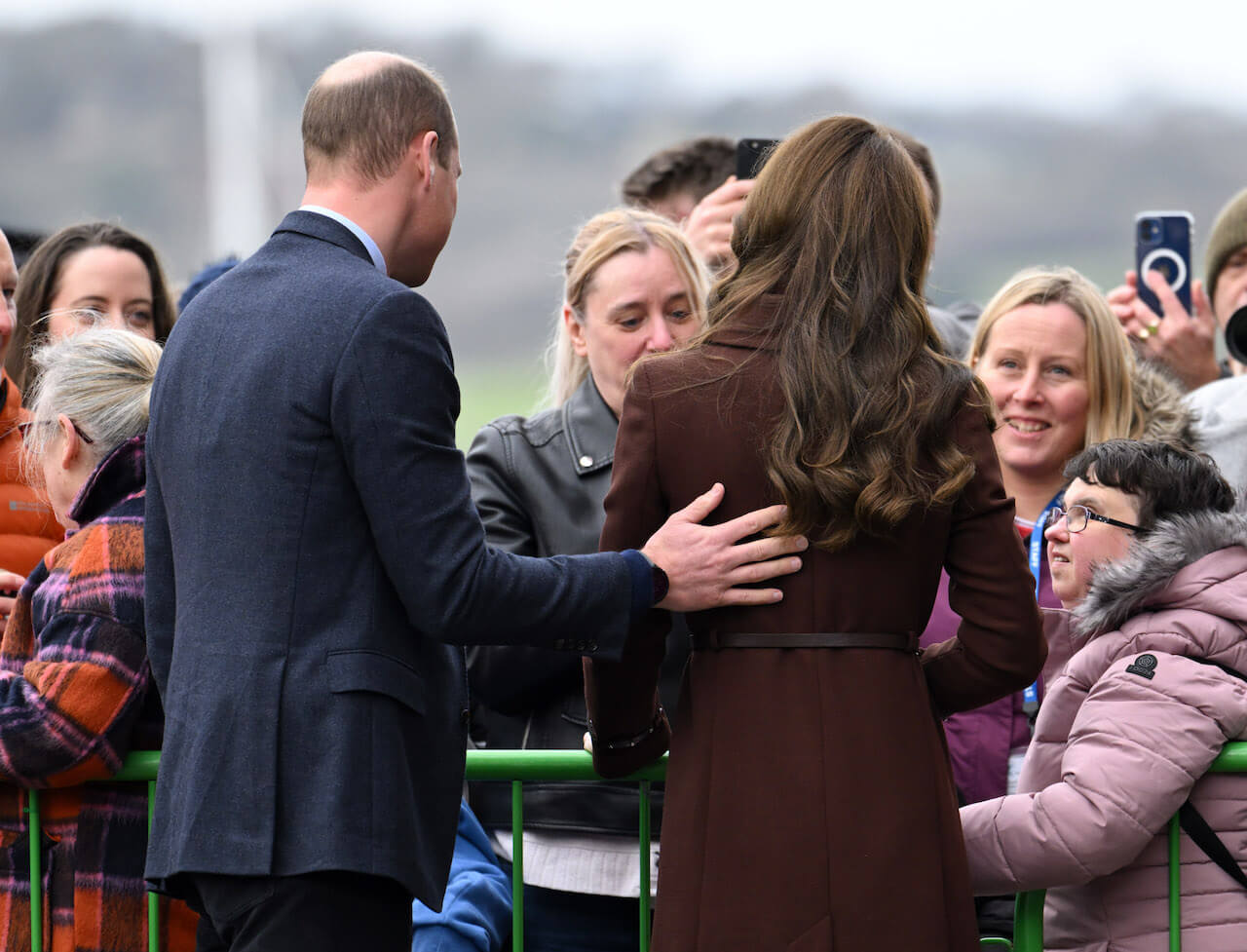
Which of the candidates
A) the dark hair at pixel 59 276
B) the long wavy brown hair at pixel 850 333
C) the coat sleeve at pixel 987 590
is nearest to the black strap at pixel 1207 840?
the coat sleeve at pixel 987 590

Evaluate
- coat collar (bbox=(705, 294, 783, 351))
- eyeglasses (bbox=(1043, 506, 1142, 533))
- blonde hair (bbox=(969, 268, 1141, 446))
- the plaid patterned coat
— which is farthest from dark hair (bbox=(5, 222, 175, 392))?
eyeglasses (bbox=(1043, 506, 1142, 533))

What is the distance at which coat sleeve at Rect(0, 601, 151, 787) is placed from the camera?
8.62 feet

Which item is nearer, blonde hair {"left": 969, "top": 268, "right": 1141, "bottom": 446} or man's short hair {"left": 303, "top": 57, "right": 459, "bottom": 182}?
man's short hair {"left": 303, "top": 57, "right": 459, "bottom": 182}

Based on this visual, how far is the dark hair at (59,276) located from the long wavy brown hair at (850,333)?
2.49 meters

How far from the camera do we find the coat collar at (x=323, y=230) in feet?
7.82

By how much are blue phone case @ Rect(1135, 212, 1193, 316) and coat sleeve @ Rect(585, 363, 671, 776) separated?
2499 mm

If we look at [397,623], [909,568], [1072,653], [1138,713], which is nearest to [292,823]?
[397,623]

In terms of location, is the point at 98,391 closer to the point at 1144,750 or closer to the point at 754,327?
the point at 754,327

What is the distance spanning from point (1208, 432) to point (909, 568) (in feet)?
5.81

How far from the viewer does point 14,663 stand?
9.25ft

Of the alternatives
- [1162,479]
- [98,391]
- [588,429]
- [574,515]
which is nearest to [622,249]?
[588,429]

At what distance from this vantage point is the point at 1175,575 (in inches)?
105

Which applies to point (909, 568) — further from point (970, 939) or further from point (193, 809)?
point (193, 809)

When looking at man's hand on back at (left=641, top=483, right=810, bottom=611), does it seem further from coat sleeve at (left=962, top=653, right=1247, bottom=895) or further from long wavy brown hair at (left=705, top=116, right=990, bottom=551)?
coat sleeve at (left=962, top=653, right=1247, bottom=895)
